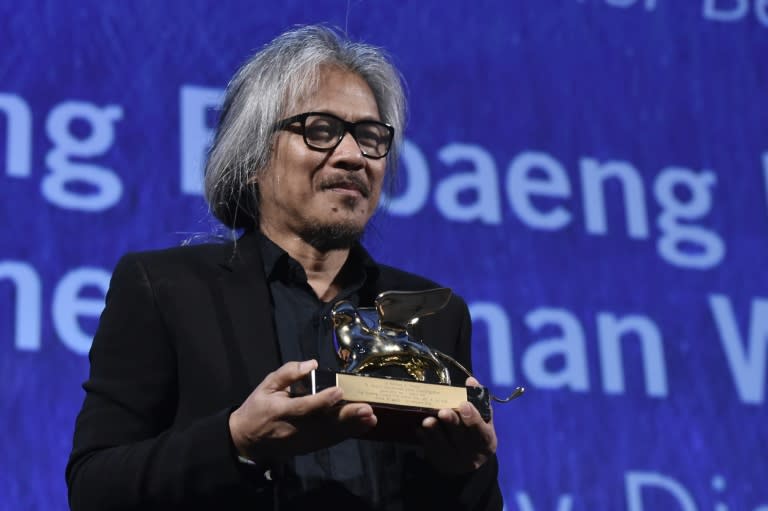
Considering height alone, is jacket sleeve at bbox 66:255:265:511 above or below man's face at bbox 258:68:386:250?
below

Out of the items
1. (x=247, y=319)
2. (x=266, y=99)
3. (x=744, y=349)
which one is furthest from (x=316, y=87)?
(x=744, y=349)

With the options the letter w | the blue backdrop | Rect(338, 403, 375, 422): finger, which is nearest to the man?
Rect(338, 403, 375, 422): finger

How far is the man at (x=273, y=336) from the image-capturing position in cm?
115

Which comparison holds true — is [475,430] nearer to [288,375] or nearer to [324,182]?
[288,375]

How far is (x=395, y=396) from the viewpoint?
1.15 metres

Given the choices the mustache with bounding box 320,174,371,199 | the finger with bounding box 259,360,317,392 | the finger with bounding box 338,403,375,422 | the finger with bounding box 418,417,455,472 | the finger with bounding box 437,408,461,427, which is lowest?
the finger with bounding box 418,417,455,472

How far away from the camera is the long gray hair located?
1.48 meters

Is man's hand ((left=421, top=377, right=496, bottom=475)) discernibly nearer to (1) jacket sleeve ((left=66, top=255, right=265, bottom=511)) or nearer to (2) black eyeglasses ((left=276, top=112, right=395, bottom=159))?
(1) jacket sleeve ((left=66, top=255, right=265, bottom=511))

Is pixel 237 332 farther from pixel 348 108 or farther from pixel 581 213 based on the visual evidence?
pixel 581 213

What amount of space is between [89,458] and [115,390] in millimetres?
74

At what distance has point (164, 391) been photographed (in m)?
1.27

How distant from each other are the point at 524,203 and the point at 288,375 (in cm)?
142

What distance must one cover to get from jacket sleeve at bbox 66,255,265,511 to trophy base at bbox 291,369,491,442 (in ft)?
0.37

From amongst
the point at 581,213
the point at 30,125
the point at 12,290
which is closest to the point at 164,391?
the point at 12,290
